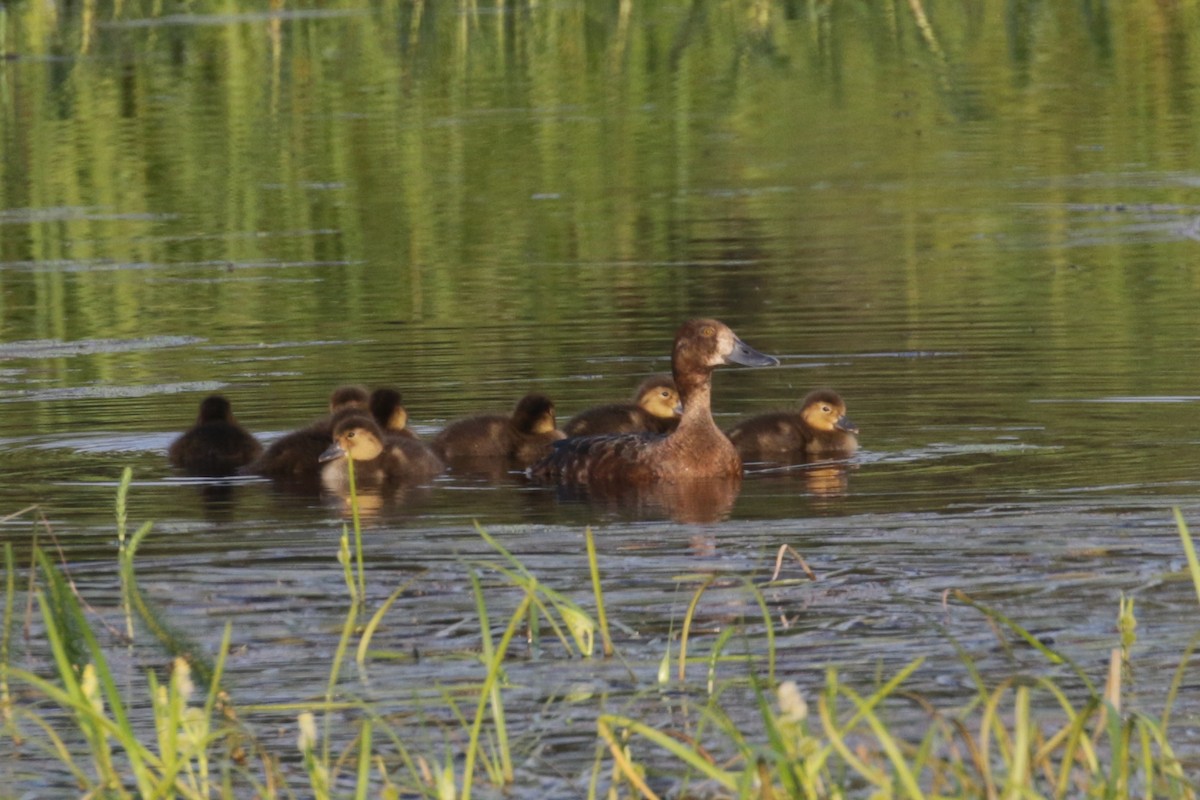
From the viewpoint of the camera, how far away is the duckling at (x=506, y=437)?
870 centimetres

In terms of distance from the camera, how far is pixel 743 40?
23359 millimetres

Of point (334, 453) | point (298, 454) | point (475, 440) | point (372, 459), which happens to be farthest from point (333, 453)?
point (475, 440)

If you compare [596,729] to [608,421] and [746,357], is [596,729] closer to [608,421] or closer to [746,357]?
[746,357]

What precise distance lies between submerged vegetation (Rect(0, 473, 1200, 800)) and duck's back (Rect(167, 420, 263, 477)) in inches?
111

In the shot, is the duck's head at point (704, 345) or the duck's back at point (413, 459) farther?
the duck's head at point (704, 345)

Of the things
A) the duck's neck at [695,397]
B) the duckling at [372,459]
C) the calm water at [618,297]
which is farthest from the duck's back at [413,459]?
the duck's neck at [695,397]

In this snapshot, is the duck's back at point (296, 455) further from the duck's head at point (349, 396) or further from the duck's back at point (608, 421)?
the duck's back at point (608, 421)

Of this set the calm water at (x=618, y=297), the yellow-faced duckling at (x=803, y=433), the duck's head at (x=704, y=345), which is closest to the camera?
the calm water at (x=618, y=297)

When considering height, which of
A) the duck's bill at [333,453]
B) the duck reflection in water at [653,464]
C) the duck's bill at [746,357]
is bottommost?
the duck reflection in water at [653,464]

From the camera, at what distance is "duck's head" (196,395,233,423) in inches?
348

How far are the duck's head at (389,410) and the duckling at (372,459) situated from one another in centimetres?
54

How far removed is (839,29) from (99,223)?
9968 mm

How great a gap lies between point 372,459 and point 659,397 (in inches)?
57.9

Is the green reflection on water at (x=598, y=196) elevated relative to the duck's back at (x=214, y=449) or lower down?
elevated
